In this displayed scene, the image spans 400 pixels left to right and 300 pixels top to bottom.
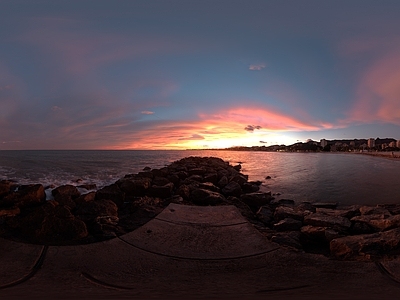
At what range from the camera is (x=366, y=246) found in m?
5.30

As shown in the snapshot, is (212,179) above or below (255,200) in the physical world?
above

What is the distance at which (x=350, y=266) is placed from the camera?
4605 millimetres

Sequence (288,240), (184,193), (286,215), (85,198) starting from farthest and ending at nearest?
(184,193) < (85,198) < (286,215) < (288,240)

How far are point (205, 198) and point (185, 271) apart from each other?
5882 mm

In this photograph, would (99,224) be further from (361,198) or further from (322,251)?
(361,198)

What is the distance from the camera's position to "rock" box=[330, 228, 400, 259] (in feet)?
17.0

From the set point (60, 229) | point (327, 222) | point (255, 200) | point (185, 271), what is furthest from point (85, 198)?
point (327, 222)

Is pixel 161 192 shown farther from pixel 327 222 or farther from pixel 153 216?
pixel 327 222

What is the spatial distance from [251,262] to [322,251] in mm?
2165

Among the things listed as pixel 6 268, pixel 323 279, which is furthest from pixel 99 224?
pixel 323 279

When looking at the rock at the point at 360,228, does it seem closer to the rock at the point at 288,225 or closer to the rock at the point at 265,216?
the rock at the point at 288,225

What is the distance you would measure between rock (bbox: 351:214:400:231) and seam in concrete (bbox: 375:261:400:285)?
314 centimetres

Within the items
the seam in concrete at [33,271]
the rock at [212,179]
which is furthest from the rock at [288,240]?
the rock at [212,179]


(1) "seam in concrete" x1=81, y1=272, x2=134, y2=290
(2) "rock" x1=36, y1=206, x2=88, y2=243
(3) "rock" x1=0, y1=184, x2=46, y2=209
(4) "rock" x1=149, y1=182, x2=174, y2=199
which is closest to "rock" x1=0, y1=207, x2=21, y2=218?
(3) "rock" x1=0, y1=184, x2=46, y2=209
